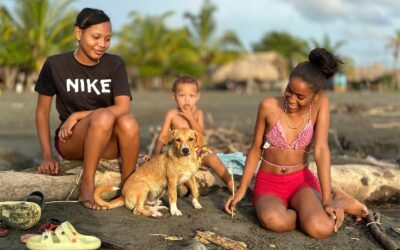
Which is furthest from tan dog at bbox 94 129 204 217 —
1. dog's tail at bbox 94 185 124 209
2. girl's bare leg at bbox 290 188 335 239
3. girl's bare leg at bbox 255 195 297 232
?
girl's bare leg at bbox 290 188 335 239

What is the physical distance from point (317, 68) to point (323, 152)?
651 mm

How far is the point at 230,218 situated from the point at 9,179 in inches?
70.0

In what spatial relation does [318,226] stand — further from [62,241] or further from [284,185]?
[62,241]

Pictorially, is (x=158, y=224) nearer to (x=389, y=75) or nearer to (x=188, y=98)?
(x=188, y=98)

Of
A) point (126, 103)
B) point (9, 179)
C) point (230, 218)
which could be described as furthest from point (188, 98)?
point (9, 179)

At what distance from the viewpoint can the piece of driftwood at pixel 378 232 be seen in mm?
3445

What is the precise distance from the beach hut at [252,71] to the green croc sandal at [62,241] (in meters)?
36.5

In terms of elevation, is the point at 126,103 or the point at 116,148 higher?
the point at 126,103

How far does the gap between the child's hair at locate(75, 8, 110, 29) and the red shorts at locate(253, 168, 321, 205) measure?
1.87 metres

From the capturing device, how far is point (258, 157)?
13.7 feet

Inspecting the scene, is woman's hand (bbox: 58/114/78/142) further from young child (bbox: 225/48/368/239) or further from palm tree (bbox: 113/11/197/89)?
palm tree (bbox: 113/11/197/89)

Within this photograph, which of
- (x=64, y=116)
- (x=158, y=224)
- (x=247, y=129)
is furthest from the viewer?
(x=247, y=129)

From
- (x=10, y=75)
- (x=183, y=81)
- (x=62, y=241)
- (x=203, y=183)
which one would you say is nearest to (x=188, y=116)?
(x=183, y=81)

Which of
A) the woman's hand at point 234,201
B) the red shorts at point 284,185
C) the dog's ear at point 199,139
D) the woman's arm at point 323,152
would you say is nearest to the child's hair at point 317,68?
the woman's arm at point 323,152
